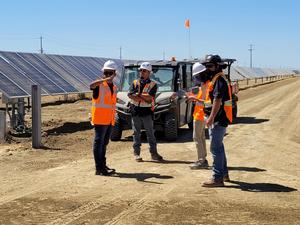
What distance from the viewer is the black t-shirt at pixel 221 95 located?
6.87m

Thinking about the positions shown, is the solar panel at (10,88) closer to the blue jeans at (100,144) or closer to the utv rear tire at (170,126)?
the utv rear tire at (170,126)

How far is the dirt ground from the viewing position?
5703 mm

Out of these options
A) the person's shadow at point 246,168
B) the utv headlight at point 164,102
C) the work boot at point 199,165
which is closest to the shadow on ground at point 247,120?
the utv headlight at point 164,102

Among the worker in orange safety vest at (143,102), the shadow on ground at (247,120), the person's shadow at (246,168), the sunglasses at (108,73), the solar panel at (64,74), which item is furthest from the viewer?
the solar panel at (64,74)

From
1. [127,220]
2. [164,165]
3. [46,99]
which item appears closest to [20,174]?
[164,165]

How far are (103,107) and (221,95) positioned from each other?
7.09 ft

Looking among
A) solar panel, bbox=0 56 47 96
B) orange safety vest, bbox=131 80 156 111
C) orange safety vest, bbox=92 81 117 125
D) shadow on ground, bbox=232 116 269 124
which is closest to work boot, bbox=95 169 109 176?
orange safety vest, bbox=92 81 117 125

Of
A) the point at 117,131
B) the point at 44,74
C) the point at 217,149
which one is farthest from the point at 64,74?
the point at 217,149

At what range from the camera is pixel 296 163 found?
30.8 feet

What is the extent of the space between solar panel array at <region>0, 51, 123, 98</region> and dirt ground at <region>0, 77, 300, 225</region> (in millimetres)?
3105

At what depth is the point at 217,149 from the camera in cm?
713

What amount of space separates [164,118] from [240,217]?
21.8ft

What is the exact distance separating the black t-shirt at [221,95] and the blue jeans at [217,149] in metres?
0.10

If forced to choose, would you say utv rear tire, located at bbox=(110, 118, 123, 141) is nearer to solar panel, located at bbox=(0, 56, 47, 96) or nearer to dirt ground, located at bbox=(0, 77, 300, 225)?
dirt ground, located at bbox=(0, 77, 300, 225)
